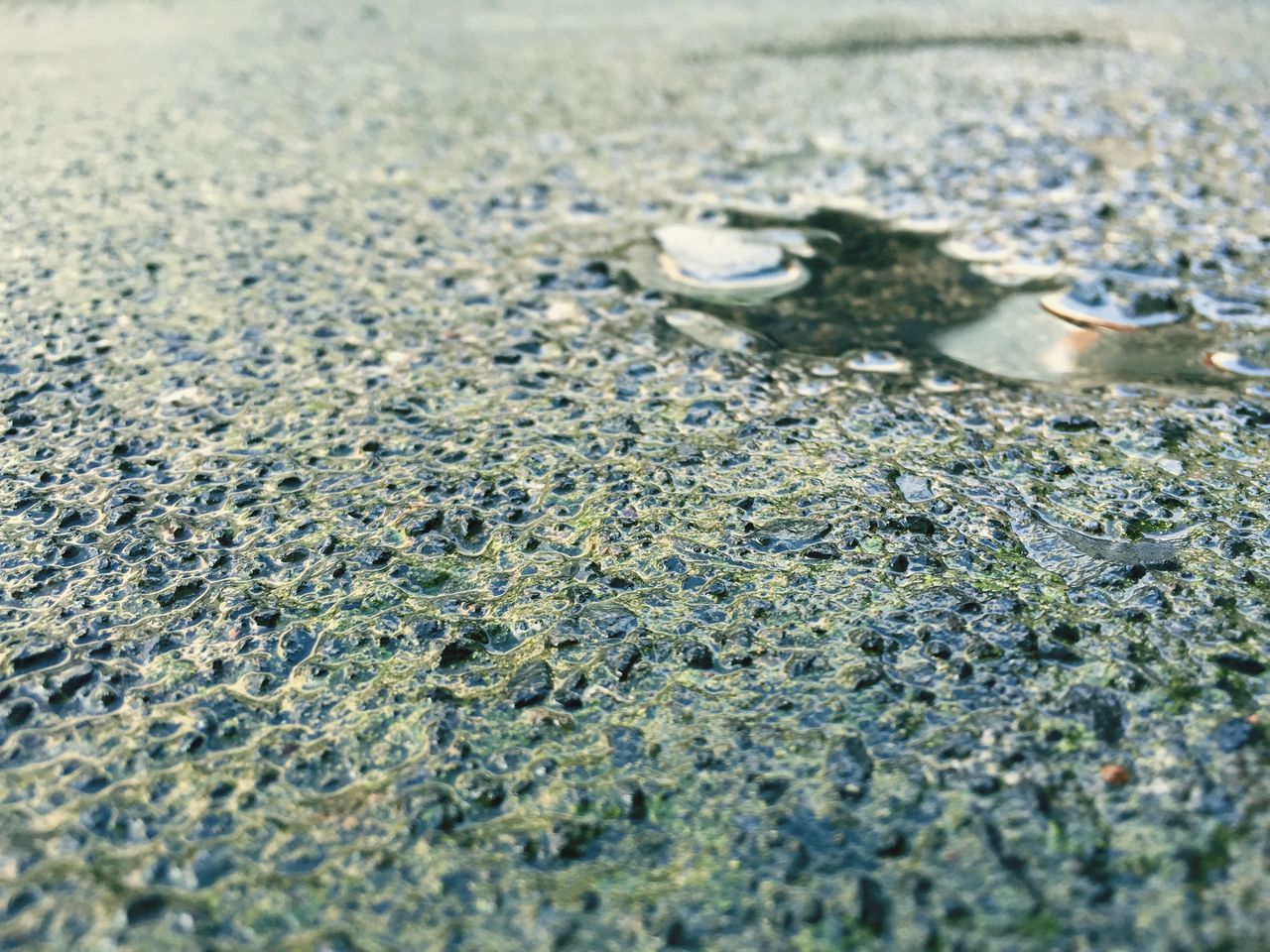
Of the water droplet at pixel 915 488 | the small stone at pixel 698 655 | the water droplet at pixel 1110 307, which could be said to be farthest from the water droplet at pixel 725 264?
the small stone at pixel 698 655

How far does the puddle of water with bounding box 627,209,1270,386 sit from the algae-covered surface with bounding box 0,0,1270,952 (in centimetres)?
1

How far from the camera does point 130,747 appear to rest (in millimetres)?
1055

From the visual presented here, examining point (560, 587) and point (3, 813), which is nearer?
point (3, 813)

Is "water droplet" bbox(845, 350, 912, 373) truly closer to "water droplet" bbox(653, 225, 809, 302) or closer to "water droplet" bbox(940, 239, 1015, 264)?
"water droplet" bbox(653, 225, 809, 302)

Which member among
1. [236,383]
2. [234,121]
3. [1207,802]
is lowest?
[1207,802]

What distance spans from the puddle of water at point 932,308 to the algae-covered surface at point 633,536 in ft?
0.04

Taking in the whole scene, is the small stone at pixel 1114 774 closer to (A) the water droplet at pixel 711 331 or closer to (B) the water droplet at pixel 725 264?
(A) the water droplet at pixel 711 331

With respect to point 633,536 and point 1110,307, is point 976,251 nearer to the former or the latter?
point 1110,307

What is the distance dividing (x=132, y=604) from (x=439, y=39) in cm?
286

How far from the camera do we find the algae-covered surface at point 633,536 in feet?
3.07

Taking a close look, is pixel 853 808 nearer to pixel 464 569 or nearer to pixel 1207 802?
pixel 1207 802

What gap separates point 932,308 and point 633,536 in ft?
2.82

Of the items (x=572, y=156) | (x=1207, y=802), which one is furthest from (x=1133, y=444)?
(x=572, y=156)

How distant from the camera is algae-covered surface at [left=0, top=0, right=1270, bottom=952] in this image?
93 cm
